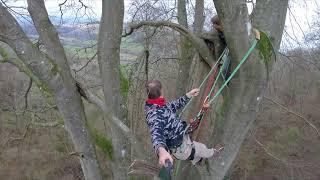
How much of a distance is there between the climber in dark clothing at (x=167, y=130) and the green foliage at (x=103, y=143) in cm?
157

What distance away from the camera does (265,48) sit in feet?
12.1

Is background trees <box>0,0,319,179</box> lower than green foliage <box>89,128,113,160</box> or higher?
higher

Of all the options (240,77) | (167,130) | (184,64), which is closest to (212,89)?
(240,77)

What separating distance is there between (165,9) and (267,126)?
1308 cm

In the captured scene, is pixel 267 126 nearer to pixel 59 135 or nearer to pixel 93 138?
pixel 59 135

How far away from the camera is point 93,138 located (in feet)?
17.4

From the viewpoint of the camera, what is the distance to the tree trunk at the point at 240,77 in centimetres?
349

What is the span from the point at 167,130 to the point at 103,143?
211 centimetres

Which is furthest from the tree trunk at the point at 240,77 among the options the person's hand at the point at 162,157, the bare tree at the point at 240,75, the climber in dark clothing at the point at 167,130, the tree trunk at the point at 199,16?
the tree trunk at the point at 199,16

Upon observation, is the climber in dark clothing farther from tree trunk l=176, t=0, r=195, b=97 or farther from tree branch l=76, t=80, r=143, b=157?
tree trunk l=176, t=0, r=195, b=97

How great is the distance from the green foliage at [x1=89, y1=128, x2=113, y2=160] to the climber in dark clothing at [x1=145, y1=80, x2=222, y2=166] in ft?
5.16

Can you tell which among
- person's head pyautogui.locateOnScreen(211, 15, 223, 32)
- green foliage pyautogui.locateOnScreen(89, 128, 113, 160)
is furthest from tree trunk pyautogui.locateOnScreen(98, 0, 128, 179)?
person's head pyautogui.locateOnScreen(211, 15, 223, 32)

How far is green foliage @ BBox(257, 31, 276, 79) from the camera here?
366cm

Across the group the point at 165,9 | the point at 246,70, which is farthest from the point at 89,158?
the point at 165,9
